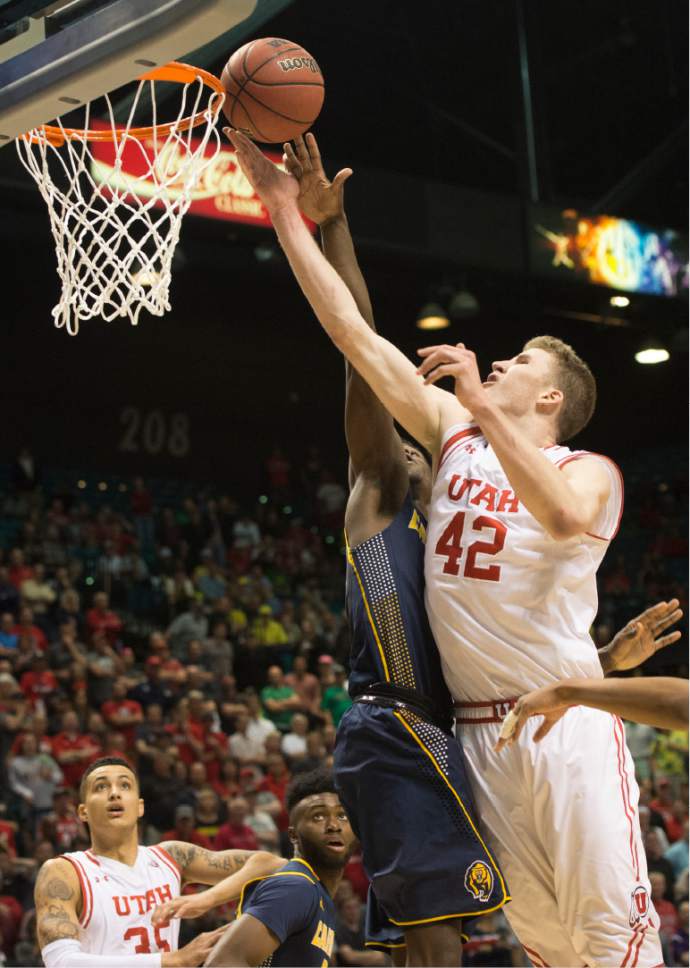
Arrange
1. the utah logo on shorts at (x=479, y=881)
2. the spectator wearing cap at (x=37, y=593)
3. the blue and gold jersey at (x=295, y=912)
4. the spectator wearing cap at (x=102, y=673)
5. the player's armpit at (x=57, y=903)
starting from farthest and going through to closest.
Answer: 1. the spectator wearing cap at (x=37, y=593)
2. the spectator wearing cap at (x=102, y=673)
3. the player's armpit at (x=57, y=903)
4. the blue and gold jersey at (x=295, y=912)
5. the utah logo on shorts at (x=479, y=881)

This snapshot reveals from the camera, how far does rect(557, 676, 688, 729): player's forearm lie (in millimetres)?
2939

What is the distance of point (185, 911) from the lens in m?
4.59

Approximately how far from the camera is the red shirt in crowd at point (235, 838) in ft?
31.6

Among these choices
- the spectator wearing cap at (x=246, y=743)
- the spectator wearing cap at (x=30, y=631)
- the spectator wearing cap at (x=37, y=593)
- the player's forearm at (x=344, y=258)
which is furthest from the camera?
the spectator wearing cap at (x=37, y=593)

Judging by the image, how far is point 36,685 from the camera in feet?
36.6

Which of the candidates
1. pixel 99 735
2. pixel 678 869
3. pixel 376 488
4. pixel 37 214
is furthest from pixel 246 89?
pixel 37 214

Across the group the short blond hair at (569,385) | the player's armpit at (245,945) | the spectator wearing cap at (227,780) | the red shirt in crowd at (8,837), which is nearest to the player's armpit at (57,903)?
the player's armpit at (245,945)

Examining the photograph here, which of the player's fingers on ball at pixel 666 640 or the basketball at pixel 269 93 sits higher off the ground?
the basketball at pixel 269 93

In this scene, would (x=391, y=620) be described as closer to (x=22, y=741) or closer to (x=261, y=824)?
(x=261, y=824)

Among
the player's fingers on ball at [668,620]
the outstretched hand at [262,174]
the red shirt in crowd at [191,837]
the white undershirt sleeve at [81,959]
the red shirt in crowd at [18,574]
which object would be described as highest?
the red shirt in crowd at [18,574]

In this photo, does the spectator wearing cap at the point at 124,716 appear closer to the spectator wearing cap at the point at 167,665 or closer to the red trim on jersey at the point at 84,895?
the spectator wearing cap at the point at 167,665

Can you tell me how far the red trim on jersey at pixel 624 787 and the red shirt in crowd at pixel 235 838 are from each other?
6576 millimetres

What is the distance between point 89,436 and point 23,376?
1.11m

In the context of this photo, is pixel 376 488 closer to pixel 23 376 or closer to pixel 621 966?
pixel 621 966
